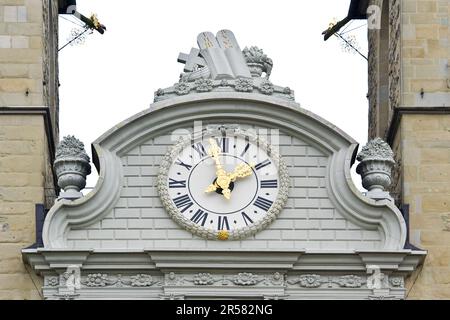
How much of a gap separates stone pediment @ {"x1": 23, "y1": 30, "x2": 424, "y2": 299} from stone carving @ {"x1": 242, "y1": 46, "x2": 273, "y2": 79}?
706 mm

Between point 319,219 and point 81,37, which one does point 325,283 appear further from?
point 81,37

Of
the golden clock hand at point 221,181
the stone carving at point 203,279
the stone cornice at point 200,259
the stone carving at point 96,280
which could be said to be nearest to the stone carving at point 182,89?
the golden clock hand at point 221,181

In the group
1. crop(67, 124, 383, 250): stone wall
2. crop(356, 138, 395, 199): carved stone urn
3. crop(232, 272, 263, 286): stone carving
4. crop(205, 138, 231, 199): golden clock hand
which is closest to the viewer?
crop(232, 272, 263, 286): stone carving

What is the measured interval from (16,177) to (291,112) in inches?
145

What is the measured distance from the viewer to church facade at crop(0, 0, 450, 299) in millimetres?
36281

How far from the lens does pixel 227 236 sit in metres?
36.5

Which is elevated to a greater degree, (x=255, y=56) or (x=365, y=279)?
(x=255, y=56)

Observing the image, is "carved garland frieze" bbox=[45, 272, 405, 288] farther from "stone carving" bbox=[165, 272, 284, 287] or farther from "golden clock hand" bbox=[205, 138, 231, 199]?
"golden clock hand" bbox=[205, 138, 231, 199]

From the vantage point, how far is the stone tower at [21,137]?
36.8 metres

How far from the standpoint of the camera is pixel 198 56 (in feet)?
124

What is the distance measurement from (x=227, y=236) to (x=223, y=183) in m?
0.70

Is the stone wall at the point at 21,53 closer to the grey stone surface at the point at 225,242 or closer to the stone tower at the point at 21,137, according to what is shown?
the stone tower at the point at 21,137

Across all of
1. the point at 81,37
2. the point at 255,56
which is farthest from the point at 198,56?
the point at 81,37

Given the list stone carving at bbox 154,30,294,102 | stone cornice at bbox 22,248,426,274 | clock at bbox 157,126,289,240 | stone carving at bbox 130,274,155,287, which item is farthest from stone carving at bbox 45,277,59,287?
stone carving at bbox 154,30,294,102
